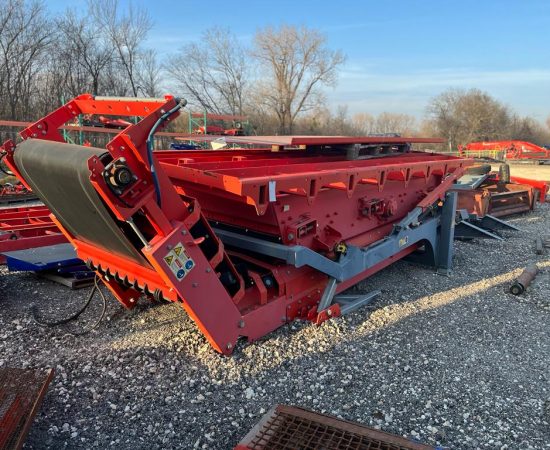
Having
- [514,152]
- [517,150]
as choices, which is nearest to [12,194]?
[514,152]

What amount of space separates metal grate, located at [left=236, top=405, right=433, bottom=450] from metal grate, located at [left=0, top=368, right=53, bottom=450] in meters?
1.19

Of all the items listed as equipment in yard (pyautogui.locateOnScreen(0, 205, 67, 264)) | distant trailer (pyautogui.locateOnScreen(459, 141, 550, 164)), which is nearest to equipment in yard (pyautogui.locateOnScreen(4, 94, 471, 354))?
equipment in yard (pyautogui.locateOnScreen(0, 205, 67, 264))

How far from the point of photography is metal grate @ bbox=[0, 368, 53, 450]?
2.26m

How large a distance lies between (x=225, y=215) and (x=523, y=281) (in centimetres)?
365

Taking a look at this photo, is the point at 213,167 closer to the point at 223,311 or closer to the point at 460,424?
the point at 223,311

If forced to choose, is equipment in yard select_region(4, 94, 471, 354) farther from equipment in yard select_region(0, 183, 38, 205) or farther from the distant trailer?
the distant trailer

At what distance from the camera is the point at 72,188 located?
270cm

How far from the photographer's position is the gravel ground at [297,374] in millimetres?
2643

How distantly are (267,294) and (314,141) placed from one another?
1462 mm

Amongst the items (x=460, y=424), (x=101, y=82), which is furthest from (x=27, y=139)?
(x=101, y=82)

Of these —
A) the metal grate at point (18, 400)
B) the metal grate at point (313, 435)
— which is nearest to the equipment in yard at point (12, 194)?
the metal grate at point (18, 400)

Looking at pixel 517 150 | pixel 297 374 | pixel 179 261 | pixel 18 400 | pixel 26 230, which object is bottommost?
pixel 297 374

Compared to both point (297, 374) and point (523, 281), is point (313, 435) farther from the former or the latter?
point (523, 281)

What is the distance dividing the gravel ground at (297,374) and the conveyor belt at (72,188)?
89 cm
